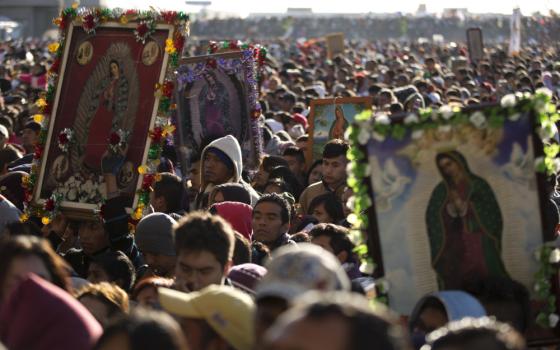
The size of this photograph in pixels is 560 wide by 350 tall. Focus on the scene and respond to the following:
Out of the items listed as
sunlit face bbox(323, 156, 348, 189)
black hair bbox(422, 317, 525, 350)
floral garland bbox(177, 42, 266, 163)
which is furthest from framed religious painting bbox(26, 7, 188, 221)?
black hair bbox(422, 317, 525, 350)

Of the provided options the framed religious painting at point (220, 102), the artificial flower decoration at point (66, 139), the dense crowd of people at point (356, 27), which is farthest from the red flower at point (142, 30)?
the dense crowd of people at point (356, 27)

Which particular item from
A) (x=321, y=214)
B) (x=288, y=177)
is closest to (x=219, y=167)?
(x=321, y=214)

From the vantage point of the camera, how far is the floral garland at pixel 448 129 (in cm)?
551

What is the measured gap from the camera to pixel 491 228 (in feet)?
18.7

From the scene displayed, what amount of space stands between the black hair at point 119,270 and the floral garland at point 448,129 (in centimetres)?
174

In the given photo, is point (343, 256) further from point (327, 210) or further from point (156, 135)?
point (327, 210)

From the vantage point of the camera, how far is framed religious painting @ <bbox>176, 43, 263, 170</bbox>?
36.9ft

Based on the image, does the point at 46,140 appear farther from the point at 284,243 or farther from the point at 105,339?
the point at 105,339

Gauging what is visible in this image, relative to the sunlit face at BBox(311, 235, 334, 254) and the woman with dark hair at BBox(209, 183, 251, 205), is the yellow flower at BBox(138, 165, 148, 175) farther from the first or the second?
the sunlit face at BBox(311, 235, 334, 254)

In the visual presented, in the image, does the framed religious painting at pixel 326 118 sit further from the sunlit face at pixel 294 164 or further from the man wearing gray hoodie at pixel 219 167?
the man wearing gray hoodie at pixel 219 167

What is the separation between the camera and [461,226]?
5676 mm

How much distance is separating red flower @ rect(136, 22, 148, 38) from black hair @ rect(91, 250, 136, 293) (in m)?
1.84

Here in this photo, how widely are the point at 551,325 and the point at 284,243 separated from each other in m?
2.48

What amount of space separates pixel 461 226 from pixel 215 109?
5.87 meters
